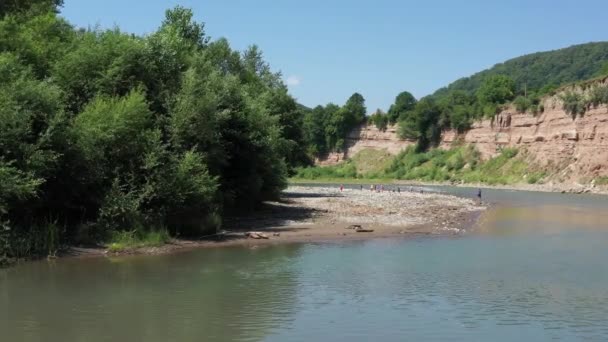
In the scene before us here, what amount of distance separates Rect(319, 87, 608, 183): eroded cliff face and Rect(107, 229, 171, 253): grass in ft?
197

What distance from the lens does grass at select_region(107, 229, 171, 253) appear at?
2511 cm

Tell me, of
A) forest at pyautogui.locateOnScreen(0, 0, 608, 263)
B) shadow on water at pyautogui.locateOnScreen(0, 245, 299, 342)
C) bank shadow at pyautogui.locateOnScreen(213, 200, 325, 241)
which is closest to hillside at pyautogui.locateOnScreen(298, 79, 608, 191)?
bank shadow at pyautogui.locateOnScreen(213, 200, 325, 241)

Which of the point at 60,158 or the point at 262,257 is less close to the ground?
the point at 60,158

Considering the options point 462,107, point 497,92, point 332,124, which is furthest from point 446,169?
point 332,124

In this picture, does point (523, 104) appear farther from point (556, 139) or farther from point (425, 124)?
point (425, 124)

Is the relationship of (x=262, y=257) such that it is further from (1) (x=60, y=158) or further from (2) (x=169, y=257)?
(1) (x=60, y=158)

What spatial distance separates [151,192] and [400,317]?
14345mm

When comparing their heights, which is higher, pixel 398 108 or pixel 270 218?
pixel 398 108

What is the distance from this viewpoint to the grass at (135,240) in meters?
25.1

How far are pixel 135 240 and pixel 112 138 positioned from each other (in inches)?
162

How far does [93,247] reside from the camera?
25.0 metres

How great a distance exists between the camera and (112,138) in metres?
25.8

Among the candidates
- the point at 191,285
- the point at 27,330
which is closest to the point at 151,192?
the point at 191,285

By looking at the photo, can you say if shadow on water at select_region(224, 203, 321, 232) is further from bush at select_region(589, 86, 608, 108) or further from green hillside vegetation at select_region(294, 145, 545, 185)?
green hillside vegetation at select_region(294, 145, 545, 185)
